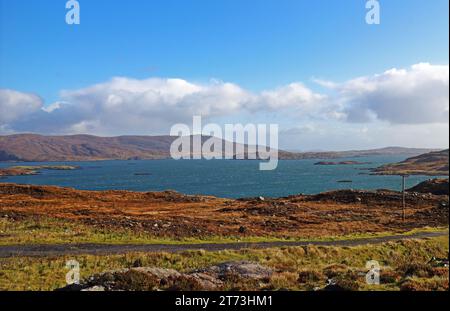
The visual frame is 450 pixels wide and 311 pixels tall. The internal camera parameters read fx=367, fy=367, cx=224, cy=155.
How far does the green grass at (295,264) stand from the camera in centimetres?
1750

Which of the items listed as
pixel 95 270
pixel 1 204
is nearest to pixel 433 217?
pixel 95 270

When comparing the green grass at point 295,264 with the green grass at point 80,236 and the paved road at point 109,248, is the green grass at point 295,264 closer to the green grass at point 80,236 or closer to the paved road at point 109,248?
the paved road at point 109,248

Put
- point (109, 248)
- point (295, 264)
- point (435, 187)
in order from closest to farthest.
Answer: point (295, 264) < point (109, 248) < point (435, 187)

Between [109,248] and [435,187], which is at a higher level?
[109,248]

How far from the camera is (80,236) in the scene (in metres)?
34.0

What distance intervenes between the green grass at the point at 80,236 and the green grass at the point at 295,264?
21.1 feet

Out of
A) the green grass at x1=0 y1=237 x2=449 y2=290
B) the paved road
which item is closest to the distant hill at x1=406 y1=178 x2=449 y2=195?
the green grass at x1=0 y1=237 x2=449 y2=290

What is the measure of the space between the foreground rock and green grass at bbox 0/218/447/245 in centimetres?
1486

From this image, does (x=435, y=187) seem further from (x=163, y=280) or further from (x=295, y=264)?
(x=163, y=280)

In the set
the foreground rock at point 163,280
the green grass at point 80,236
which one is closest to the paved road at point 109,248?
the green grass at point 80,236

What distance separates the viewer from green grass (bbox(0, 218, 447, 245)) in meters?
32.0

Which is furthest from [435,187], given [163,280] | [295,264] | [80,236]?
[163,280]

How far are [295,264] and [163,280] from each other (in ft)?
36.0
